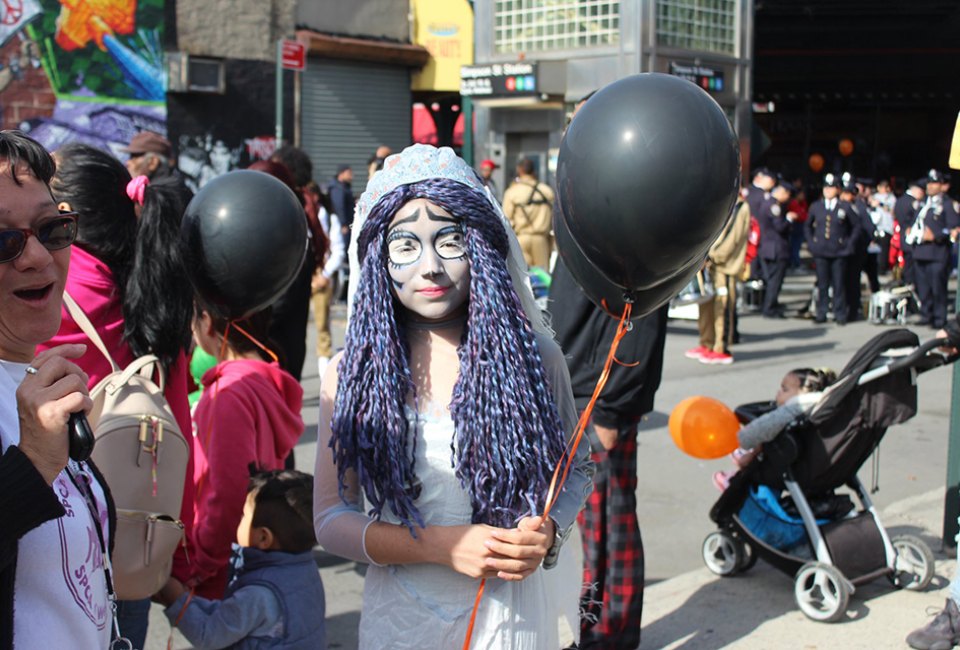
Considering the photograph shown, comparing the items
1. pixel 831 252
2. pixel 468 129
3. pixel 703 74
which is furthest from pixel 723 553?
pixel 468 129

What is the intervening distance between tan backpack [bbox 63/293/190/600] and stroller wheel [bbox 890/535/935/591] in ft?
10.8

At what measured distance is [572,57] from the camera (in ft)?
52.4

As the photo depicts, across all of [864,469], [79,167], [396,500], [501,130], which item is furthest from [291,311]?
[501,130]

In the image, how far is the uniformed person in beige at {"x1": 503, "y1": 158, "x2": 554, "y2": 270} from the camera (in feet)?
41.0

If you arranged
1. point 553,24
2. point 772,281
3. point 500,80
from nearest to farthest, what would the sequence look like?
point 772,281
point 500,80
point 553,24

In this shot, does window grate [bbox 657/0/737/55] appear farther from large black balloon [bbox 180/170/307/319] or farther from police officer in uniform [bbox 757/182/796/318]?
large black balloon [bbox 180/170/307/319]

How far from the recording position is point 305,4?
1778 centimetres

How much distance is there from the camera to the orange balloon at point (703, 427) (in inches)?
173

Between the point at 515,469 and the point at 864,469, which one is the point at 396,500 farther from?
the point at 864,469

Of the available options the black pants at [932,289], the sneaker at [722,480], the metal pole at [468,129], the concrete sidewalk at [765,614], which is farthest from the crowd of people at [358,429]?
the metal pole at [468,129]

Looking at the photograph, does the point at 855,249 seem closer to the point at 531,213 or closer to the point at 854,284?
the point at 854,284

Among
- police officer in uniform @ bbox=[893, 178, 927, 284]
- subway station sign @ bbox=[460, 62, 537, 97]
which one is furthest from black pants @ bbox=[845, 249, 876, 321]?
subway station sign @ bbox=[460, 62, 537, 97]

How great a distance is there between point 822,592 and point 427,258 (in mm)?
2910

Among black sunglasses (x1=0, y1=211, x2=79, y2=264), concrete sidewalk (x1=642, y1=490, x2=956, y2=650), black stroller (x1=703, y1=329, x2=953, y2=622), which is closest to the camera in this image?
black sunglasses (x1=0, y1=211, x2=79, y2=264)
